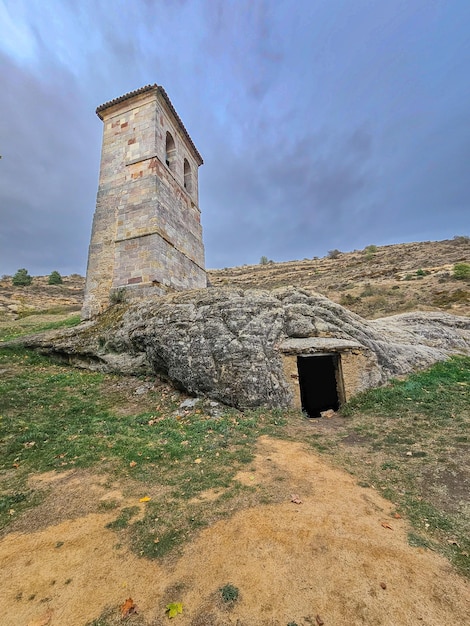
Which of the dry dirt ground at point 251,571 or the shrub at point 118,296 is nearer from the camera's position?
the dry dirt ground at point 251,571

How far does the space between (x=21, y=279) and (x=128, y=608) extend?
143 feet

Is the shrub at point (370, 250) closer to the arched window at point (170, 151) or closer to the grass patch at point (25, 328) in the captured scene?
the arched window at point (170, 151)

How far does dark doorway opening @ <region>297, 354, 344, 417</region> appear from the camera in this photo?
36.1 feet

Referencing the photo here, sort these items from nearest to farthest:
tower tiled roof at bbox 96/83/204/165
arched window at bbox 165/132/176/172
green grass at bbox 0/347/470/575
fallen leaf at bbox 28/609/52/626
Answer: fallen leaf at bbox 28/609/52/626 < green grass at bbox 0/347/470/575 < tower tiled roof at bbox 96/83/204/165 < arched window at bbox 165/132/176/172

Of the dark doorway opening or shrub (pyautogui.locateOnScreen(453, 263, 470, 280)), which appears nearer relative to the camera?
the dark doorway opening

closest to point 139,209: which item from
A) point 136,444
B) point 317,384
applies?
point 136,444

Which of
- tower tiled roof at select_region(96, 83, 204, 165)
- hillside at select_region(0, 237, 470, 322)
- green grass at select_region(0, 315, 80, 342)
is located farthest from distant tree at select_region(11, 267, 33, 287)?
tower tiled roof at select_region(96, 83, 204, 165)

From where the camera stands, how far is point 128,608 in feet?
7.88

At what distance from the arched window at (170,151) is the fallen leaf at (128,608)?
1497 centimetres

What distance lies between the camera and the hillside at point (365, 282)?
21453mm

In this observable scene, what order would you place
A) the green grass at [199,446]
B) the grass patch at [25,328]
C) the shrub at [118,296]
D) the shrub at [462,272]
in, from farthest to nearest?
the shrub at [462,272]
the grass patch at [25,328]
the shrub at [118,296]
the green grass at [199,446]

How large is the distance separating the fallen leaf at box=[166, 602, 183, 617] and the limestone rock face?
4.80 m

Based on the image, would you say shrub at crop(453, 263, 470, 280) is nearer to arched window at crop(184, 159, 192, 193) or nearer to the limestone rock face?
the limestone rock face

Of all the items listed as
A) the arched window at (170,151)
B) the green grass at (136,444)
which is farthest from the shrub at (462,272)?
the green grass at (136,444)
